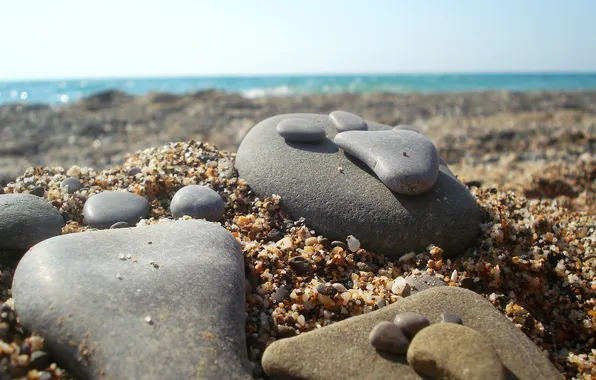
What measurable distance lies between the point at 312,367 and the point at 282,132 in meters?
1.93

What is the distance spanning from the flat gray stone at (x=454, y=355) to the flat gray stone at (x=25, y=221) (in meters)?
1.97

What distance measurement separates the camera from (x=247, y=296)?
2.32m

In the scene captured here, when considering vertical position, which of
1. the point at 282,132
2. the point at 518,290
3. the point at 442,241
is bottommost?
the point at 518,290

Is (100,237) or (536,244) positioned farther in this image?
(536,244)

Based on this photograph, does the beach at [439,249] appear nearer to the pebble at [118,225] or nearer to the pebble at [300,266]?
the pebble at [300,266]

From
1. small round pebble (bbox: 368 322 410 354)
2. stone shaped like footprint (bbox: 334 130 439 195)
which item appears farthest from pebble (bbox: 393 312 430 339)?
stone shaped like footprint (bbox: 334 130 439 195)

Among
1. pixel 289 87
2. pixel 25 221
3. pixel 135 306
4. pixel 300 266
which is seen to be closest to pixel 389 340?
pixel 300 266

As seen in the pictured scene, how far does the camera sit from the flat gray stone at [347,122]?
140 inches

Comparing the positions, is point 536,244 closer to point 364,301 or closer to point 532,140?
point 364,301

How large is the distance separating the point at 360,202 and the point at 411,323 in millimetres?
1030

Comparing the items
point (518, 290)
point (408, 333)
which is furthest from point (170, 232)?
point (518, 290)

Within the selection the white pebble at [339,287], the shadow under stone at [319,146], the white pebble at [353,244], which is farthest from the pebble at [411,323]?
the shadow under stone at [319,146]

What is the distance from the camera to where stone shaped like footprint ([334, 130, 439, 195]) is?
285 centimetres

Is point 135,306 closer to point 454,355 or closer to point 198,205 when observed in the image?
point 198,205
